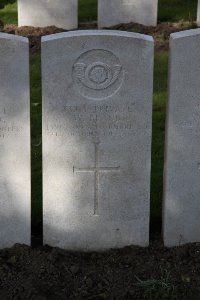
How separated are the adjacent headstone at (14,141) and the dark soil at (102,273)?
173 millimetres

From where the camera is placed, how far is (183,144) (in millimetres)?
5293

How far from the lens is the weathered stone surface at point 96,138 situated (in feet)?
16.6

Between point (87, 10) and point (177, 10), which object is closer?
point (177, 10)

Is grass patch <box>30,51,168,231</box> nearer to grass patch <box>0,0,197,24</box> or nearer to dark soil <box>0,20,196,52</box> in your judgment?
dark soil <box>0,20,196,52</box>

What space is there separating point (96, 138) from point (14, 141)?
54 cm

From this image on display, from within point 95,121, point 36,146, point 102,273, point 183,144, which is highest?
point 95,121

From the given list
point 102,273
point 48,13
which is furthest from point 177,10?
point 102,273

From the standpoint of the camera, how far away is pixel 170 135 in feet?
17.3

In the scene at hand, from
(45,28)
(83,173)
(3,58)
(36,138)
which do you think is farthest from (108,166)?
(45,28)

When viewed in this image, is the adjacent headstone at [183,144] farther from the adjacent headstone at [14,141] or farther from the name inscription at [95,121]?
the adjacent headstone at [14,141]

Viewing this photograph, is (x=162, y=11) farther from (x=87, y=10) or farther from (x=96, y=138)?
(x=96, y=138)

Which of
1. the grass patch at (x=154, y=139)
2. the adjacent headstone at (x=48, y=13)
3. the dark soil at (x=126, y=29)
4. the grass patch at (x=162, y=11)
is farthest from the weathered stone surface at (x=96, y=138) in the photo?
the grass patch at (x=162, y=11)

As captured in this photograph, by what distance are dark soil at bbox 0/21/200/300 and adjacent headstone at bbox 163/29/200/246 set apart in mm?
157

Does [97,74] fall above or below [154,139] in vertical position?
above
